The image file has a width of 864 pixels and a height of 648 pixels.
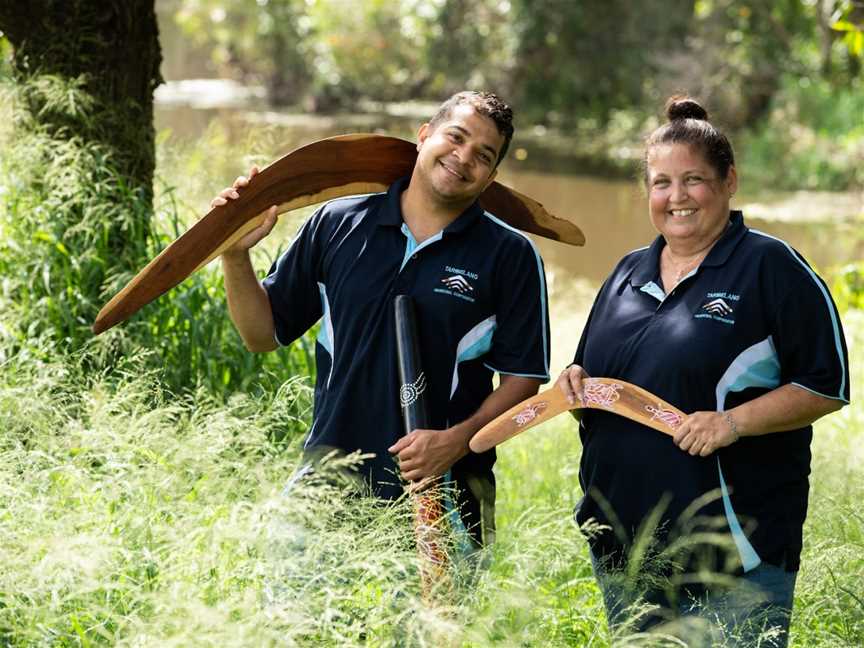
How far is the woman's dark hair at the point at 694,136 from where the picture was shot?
100 inches

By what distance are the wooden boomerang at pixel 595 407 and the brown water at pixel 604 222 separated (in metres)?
5.62

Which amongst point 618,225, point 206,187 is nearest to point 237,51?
point 618,225

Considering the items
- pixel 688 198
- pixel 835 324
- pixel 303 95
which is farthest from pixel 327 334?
pixel 303 95

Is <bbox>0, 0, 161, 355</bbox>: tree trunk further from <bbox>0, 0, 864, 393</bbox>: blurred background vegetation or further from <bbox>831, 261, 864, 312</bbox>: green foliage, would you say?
<bbox>831, 261, 864, 312</bbox>: green foliage

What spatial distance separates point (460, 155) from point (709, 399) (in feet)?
2.50

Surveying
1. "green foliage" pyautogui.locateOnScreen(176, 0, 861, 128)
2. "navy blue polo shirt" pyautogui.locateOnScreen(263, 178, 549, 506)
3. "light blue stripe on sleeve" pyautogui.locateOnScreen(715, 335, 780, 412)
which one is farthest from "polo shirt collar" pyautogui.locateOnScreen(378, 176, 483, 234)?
"green foliage" pyautogui.locateOnScreen(176, 0, 861, 128)

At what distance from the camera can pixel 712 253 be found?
2516 millimetres

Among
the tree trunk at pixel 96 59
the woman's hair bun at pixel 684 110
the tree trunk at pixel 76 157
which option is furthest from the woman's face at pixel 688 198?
the tree trunk at pixel 96 59

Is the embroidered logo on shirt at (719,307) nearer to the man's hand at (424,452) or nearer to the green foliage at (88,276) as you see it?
the man's hand at (424,452)

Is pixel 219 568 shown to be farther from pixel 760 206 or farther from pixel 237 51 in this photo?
pixel 237 51

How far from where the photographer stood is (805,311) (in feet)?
7.84

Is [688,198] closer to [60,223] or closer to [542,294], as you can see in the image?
[542,294]

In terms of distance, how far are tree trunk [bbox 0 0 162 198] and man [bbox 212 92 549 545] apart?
1988mm

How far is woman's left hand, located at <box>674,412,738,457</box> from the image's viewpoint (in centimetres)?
239
